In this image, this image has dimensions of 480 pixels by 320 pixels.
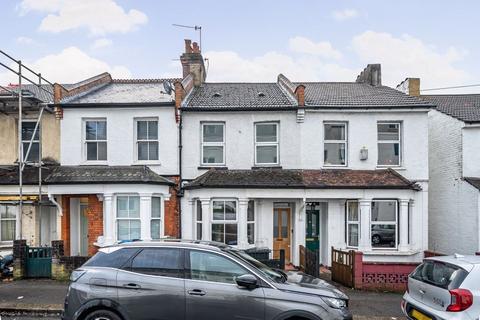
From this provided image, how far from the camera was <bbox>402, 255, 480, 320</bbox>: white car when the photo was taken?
17.7 ft

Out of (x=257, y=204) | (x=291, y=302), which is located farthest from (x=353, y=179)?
(x=291, y=302)

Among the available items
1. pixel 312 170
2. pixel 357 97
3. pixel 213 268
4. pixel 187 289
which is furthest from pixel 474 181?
pixel 187 289

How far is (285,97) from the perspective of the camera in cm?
1480

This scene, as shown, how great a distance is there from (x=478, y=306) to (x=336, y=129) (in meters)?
9.27

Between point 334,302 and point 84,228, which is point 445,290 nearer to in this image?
point 334,302

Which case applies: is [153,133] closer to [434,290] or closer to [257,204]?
[257,204]

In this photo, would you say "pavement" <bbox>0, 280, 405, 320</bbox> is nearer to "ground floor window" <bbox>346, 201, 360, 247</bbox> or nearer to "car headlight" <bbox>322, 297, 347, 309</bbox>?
"car headlight" <bbox>322, 297, 347, 309</bbox>

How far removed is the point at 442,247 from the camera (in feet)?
48.4

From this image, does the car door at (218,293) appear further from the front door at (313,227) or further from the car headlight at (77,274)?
the front door at (313,227)

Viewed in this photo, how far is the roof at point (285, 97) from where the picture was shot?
13641mm

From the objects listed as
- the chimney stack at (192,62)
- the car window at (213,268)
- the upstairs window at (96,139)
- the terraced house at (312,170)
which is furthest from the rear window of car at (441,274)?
the chimney stack at (192,62)

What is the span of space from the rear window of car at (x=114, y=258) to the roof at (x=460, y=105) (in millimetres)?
12824

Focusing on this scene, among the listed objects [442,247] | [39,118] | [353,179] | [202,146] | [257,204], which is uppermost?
[39,118]

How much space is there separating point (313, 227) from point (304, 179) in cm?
242
